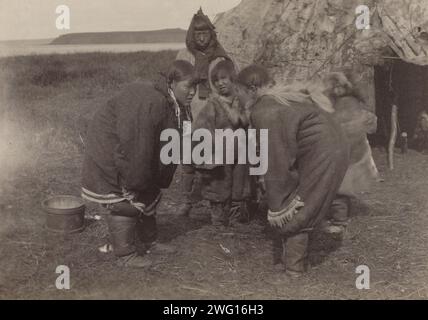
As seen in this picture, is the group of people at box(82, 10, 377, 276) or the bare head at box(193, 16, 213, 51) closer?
the group of people at box(82, 10, 377, 276)

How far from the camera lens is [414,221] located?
18.4ft

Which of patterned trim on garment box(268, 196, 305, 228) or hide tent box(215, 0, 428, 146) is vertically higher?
hide tent box(215, 0, 428, 146)

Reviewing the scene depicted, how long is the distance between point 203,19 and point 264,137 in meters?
2.89

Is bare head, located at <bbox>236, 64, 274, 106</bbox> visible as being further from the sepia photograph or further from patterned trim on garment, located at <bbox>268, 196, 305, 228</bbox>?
patterned trim on garment, located at <bbox>268, 196, 305, 228</bbox>

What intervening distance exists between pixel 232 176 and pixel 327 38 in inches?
124

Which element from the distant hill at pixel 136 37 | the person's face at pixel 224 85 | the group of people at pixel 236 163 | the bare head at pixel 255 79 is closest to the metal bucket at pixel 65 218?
the group of people at pixel 236 163

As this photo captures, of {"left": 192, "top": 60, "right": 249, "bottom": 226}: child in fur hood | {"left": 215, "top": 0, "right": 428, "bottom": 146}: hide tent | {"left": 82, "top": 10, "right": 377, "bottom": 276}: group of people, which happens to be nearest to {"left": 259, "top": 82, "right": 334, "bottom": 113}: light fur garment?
{"left": 82, "top": 10, "right": 377, "bottom": 276}: group of people

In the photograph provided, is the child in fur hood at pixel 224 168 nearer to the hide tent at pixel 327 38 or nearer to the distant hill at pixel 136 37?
the hide tent at pixel 327 38

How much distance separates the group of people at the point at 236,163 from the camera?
3.89 meters

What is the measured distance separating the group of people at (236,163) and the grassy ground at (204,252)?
0.26m

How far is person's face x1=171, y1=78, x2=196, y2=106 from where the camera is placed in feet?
14.3

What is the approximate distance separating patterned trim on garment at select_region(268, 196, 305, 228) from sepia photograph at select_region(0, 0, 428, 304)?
0.04 feet

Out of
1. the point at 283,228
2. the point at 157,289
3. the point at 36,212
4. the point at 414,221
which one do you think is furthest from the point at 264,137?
the point at 36,212

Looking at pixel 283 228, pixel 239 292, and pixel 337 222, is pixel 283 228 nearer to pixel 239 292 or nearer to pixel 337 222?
pixel 239 292
